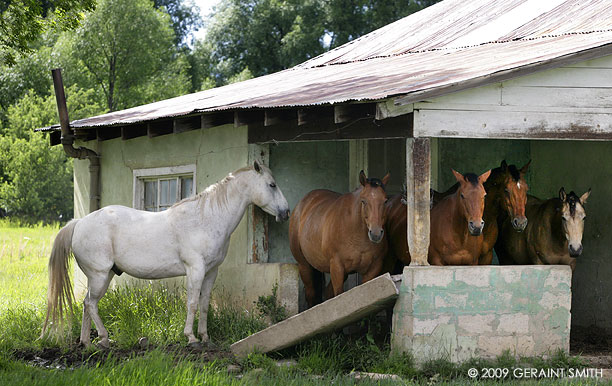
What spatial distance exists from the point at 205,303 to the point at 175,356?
129 cm

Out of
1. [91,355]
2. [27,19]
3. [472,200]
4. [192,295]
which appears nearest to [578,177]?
[472,200]

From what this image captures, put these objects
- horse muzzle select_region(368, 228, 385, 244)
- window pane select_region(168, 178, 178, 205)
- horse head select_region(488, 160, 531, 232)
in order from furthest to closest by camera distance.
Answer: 1. window pane select_region(168, 178, 178, 205)
2. horse head select_region(488, 160, 531, 232)
3. horse muzzle select_region(368, 228, 385, 244)

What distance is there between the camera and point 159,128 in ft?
35.8

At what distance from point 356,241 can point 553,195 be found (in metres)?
3.23

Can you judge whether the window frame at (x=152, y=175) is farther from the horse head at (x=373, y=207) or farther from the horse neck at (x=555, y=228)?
the horse neck at (x=555, y=228)

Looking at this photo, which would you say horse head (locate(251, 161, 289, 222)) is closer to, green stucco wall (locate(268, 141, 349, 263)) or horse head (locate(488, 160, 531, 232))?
green stucco wall (locate(268, 141, 349, 263))

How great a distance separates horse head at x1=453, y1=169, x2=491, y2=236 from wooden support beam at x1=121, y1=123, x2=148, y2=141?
4.65 m

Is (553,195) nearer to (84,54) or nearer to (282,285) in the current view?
(282,285)

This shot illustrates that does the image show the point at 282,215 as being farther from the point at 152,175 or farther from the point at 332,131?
the point at 152,175

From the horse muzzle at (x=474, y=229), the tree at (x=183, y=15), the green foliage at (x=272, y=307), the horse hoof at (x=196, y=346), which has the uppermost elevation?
the tree at (x=183, y=15)

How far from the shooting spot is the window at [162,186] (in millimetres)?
11398

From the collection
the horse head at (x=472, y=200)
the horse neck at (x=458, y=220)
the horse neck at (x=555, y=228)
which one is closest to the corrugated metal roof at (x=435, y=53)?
the horse head at (x=472, y=200)

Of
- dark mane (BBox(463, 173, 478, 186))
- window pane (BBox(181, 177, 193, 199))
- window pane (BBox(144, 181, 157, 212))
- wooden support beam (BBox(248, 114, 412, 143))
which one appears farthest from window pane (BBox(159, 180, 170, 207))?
dark mane (BBox(463, 173, 478, 186))

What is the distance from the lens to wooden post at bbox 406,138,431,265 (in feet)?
26.7
